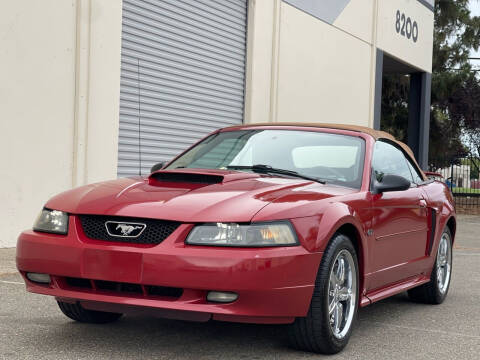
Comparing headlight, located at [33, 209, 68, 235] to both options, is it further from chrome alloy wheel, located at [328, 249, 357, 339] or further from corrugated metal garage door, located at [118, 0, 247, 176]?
corrugated metal garage door, located at [118, 0, 247, 176]

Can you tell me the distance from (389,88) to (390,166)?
2734 centimetres

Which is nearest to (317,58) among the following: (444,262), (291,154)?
(444,262)

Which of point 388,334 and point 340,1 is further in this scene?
point 340,1

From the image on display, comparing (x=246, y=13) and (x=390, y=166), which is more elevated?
(x=246, y=13)

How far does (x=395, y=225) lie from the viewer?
19.1 ft

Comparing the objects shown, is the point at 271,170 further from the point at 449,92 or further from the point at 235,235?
the point at 449,92

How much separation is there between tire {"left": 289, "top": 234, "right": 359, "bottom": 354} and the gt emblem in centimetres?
104

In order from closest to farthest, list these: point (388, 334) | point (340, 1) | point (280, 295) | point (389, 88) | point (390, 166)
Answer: point (280, 295)
point (388, 334)
point (390, 166)
point (340, 1)
point (389, 88)

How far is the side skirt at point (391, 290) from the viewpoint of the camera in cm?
537

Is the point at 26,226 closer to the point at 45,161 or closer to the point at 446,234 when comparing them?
the point at 45,161

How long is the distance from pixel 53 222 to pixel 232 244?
3.69 feet

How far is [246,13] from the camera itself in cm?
1462

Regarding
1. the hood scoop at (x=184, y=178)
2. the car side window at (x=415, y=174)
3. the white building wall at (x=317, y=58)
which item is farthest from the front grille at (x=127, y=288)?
the white building wall at (x=317, y=58)

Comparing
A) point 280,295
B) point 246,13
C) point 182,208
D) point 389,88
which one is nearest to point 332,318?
point 280,295
